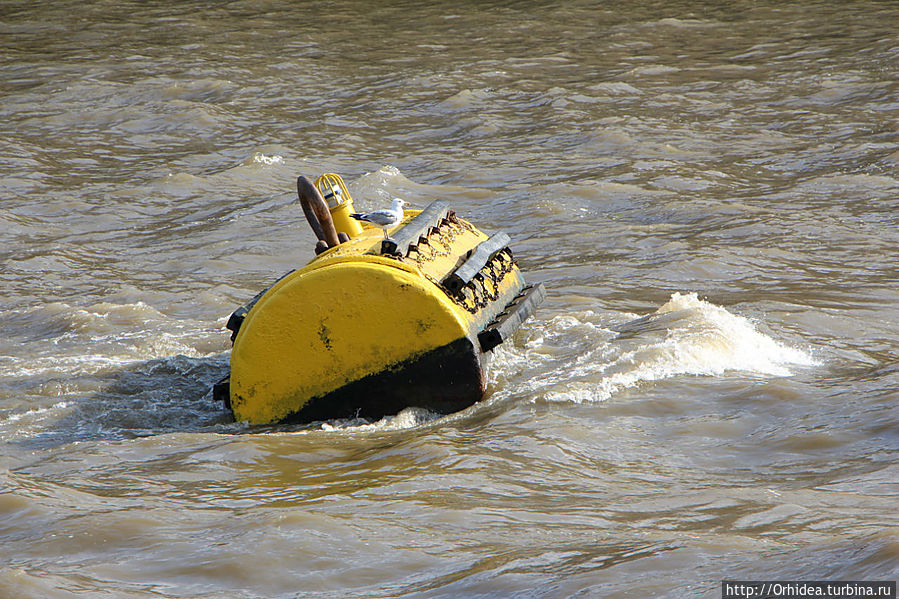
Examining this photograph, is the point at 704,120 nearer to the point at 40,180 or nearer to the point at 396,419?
the point at 40,180

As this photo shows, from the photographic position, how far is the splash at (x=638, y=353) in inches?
274

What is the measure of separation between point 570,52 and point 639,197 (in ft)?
25.3

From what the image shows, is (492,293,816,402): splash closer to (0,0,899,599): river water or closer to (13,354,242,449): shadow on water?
(0,0,899,599): river water

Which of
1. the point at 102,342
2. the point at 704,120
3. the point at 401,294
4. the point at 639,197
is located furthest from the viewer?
the point at 704,120

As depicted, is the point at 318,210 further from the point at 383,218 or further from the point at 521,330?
the point at 521,330

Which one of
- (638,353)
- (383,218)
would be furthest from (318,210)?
(638,353)

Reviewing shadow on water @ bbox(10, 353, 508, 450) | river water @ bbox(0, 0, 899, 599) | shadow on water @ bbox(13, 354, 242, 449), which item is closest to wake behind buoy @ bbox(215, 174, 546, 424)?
shadow on water @ bbox(10, 353, 508, 450)

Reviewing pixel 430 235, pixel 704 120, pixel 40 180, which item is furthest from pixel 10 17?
pixel 430 235

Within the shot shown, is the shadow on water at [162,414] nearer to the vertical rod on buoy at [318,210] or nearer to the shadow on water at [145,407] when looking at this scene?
the shadow on water at [145,407]

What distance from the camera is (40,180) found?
13055 mm

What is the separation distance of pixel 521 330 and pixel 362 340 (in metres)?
2.09

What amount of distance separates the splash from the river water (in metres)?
0.03

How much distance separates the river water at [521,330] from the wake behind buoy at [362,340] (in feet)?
0.58

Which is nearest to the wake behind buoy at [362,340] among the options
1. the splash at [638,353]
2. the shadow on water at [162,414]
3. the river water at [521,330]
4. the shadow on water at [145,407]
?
the shadow on water at [162,414]
